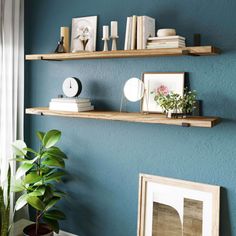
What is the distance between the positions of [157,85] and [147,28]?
0.36 m

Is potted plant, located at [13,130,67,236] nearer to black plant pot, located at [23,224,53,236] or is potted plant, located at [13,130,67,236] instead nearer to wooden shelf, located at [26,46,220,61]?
black plant pot, located at [23,224,53,236]

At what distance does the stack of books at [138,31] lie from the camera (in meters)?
2.04

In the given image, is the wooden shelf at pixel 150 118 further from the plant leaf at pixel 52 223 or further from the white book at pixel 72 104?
the plant leaf at pixel 52 223

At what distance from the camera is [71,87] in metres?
2.40

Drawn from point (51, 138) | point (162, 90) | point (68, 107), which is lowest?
point (51, 138)

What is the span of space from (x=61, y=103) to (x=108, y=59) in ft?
1.46

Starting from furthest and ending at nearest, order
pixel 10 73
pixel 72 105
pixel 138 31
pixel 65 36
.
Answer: pixel 10 73
pixel 65 36
pixel 72 105
pixel 138 31

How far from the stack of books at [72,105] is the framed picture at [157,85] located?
393 millimetres

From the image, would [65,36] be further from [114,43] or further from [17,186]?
[17,186]

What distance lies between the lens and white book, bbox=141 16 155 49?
203 centimetres

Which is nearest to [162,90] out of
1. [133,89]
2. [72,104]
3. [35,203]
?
[133,89]

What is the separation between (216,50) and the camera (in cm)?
188

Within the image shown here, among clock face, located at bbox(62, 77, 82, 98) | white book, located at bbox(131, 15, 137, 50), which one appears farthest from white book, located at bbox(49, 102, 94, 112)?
white book, located at bbox(131, 15, 137, 50)

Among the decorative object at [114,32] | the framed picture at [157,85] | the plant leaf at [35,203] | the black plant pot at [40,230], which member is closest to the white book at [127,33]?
the decorative object at [114,32]
